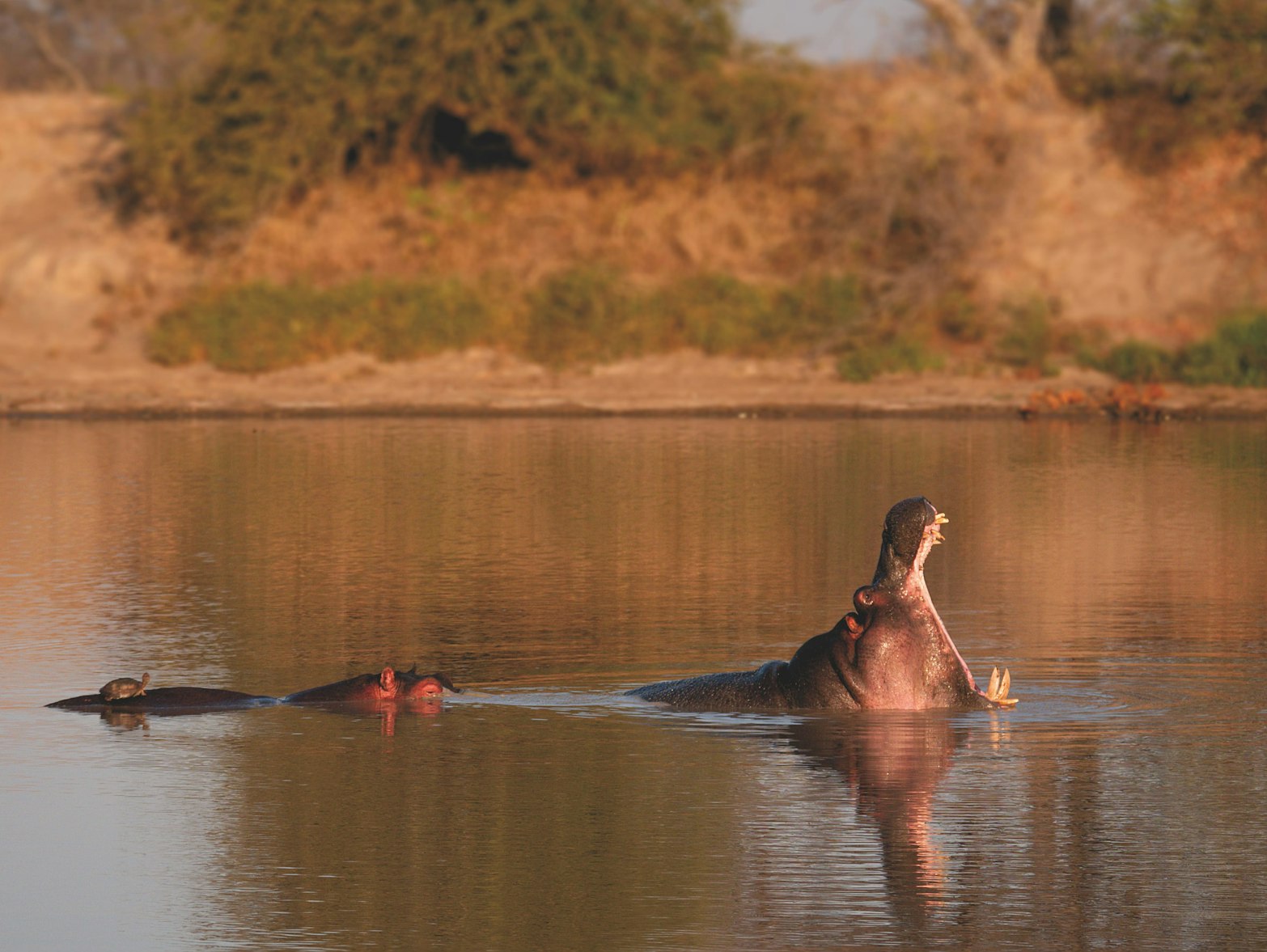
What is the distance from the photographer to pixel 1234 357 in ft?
102

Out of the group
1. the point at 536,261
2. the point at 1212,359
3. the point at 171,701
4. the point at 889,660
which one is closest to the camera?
the point at 889,660

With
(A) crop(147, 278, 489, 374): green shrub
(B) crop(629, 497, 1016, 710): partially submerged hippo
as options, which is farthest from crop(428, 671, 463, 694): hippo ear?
(A) crop(147, 278, 489, 374): green shrub

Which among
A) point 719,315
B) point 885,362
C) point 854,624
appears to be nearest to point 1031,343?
point 885,362

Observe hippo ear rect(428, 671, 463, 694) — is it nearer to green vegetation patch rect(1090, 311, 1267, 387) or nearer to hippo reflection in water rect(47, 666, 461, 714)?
hippo reflection in water rect(47, 666, 461, 714)

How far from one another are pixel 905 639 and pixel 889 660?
0.13m

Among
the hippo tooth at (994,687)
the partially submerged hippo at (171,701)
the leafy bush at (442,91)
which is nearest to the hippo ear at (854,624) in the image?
the hippo tooth at (994,687)

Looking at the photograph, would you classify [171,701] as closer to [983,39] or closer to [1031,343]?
[1031,343]

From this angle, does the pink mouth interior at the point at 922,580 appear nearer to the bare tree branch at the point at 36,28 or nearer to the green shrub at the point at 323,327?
the green shrub at the point at 323,327

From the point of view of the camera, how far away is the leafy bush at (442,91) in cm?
3616

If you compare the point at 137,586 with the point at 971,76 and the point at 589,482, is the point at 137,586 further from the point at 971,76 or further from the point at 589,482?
the point at 971,76

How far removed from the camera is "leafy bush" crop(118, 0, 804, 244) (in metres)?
36.2

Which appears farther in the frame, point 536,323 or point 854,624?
point 536,323

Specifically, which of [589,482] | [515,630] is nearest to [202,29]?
[589,482]

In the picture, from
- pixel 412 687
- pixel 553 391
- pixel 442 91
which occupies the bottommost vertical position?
pixel 412 687
